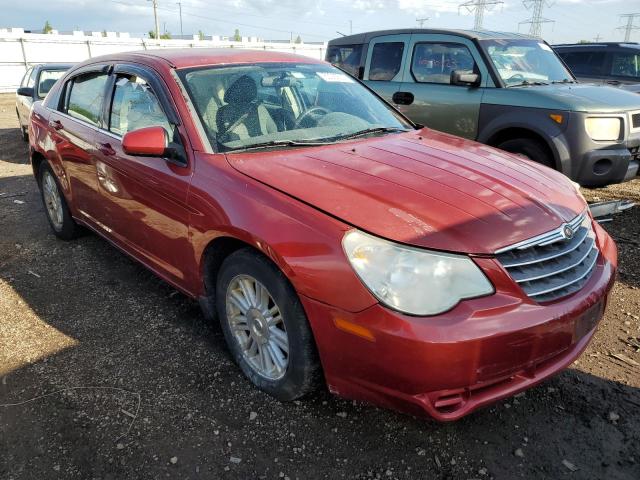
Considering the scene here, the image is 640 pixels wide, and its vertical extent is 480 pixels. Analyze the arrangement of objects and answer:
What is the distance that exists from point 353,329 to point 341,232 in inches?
15.2

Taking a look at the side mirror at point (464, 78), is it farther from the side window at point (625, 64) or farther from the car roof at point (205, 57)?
the side window at point (625, 64)

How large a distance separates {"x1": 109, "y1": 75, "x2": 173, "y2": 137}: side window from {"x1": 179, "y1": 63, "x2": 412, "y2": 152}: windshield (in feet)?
0.88

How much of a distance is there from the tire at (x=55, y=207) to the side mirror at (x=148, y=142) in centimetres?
219

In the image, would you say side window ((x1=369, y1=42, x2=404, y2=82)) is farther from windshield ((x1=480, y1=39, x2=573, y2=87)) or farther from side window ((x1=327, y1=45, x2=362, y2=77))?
windshield ((x1=480, y1=39, x2=573, y2=87))

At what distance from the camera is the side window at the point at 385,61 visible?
21.4 ft

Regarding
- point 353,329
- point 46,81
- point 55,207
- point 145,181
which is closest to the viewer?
point 353,329

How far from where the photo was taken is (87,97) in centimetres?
407

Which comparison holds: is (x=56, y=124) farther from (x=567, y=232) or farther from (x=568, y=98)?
(x=568, y=98)

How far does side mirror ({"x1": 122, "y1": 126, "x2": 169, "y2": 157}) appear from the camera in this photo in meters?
2.76

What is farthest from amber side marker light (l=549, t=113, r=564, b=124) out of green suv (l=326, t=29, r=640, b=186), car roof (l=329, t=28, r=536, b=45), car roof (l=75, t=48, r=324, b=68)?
car roof (l=75, t=48, r=324, b=68)

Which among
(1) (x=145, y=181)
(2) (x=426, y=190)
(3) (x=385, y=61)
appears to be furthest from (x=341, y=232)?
(3) (x=385, y=61)

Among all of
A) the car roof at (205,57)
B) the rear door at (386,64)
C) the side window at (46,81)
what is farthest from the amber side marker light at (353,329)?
the side window at (46,81)

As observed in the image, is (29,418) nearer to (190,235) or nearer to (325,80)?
(190,235)

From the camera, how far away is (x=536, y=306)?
201 cm
